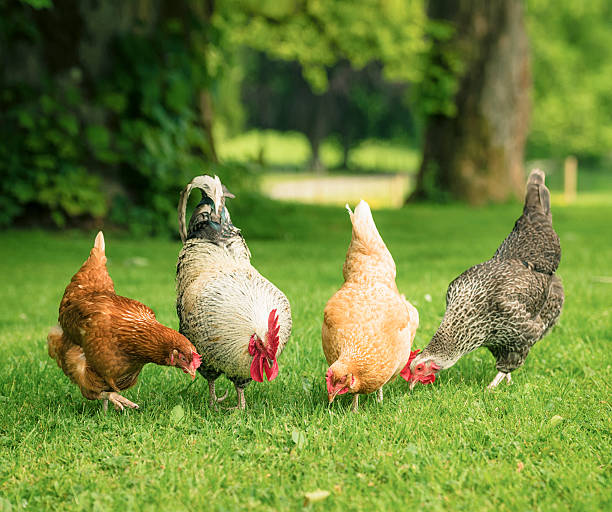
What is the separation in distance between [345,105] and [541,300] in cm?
3594

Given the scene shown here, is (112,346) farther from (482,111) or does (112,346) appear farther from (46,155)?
(482,111)

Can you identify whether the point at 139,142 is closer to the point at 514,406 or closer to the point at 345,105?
the point at 514,406

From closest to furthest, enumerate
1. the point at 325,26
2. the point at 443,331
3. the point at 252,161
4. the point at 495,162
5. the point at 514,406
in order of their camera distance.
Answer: the point at 514,406 < the point at 443,331 < the point at 252,161 < the point at 325,26 < the point at 495,162

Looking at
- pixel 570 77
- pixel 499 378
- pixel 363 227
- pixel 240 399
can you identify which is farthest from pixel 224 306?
pixel 570 77

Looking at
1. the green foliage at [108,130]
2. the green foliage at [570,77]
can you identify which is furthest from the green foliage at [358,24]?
the green foliage at [570,77]

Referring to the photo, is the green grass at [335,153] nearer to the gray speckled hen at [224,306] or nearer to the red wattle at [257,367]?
the gray speckled hen at [224,306]

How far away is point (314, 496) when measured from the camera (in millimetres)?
3211

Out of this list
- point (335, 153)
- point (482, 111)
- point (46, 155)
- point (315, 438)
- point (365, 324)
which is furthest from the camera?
point (335, 153)

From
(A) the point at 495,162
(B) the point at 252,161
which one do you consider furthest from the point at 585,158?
(B) the point at 252,161

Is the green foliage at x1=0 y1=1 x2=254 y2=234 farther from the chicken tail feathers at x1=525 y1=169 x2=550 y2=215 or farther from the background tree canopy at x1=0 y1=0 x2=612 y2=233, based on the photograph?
the chicken tail feathers at x1=525 y1=169 x2=550 y2=215

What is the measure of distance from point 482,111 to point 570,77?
23.3 meters

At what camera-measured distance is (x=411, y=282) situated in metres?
8.17

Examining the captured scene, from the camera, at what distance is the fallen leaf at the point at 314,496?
3201 mm

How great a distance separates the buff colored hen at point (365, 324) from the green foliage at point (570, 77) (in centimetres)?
3394
